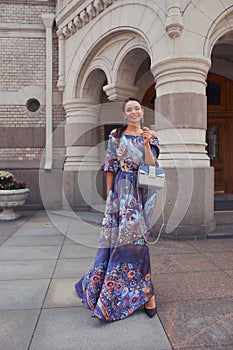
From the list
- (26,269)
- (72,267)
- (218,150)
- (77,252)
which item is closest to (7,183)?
(77,252)

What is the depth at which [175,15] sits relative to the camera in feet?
16.9

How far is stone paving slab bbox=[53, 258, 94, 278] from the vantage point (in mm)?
3578

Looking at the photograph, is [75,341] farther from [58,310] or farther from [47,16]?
[47,16]

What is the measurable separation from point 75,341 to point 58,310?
0.54m

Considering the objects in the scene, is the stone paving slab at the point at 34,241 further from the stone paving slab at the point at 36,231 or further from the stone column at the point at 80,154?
the stone column at the point at 80,154

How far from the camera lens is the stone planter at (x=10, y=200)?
7.06 metres

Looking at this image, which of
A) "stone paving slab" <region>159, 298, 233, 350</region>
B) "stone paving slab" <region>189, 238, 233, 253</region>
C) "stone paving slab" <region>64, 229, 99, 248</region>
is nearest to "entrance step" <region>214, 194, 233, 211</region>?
"stone paving slab" <region>189, 238, 233, 253</region>

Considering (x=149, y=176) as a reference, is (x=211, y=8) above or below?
above

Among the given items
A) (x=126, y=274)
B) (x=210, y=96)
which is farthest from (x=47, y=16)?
(x=126, y=274)

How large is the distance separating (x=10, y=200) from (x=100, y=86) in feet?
13.5

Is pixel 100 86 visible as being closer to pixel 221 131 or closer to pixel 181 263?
pixel 221 131

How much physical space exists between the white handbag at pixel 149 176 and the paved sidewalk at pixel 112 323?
1.19 m

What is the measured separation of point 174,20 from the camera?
16.9 feet

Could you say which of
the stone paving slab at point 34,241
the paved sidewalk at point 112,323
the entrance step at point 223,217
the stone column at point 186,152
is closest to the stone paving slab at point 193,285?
the paved sidewalk at point 112,323
